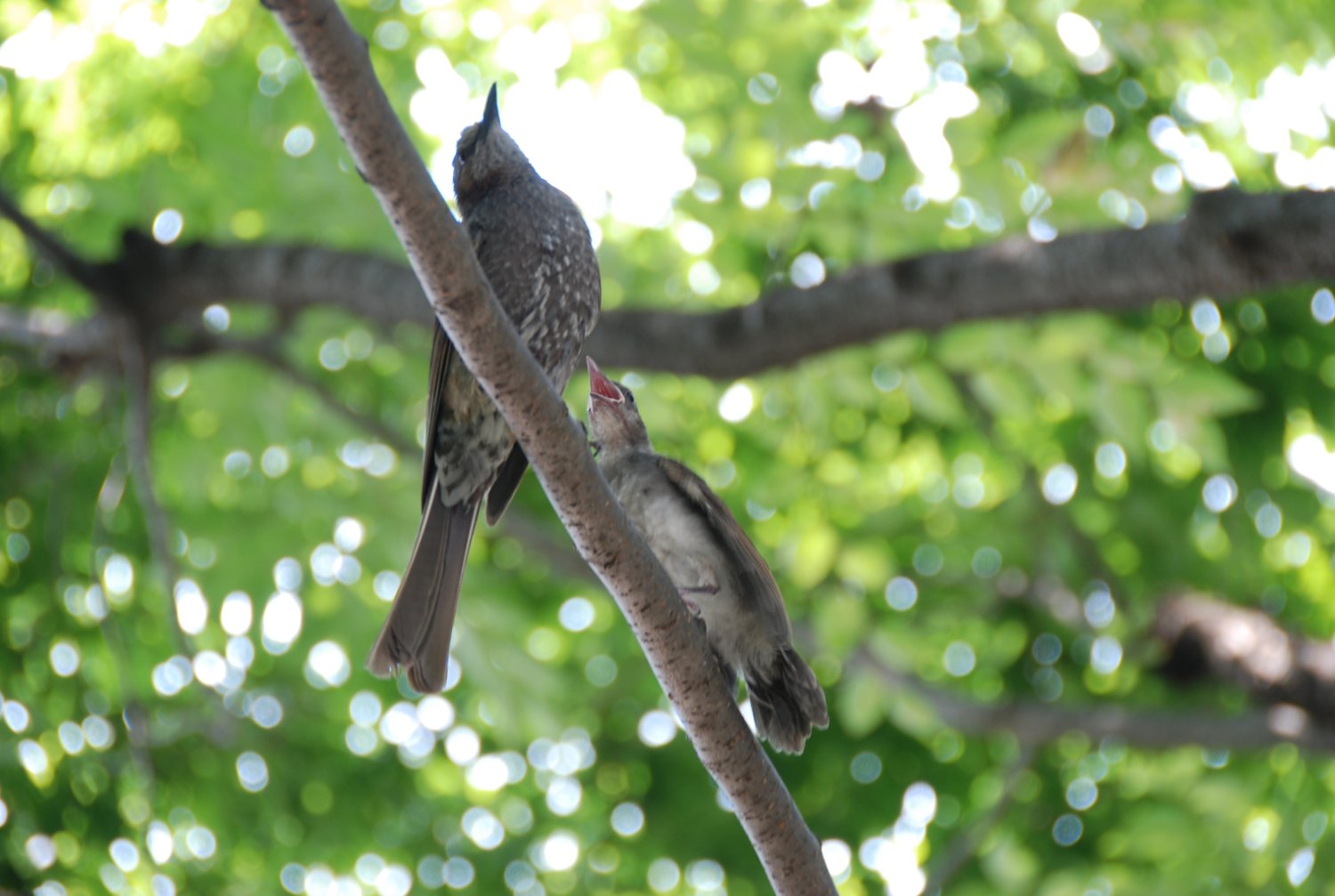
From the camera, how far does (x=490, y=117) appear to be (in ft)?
12.2

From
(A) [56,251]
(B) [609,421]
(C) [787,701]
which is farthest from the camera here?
(A) [56,251]

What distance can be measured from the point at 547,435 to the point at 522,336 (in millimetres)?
884

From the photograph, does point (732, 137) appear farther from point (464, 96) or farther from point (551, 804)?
point (551, 804)

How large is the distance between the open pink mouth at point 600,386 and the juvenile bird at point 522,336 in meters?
0.10

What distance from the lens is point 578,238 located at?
329cm

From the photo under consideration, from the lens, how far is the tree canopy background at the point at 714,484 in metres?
4.05

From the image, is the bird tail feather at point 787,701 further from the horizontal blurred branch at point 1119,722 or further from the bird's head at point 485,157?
the horizontal blurred branch at point 1119,722

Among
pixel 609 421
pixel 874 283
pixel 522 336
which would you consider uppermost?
pixel 522 336

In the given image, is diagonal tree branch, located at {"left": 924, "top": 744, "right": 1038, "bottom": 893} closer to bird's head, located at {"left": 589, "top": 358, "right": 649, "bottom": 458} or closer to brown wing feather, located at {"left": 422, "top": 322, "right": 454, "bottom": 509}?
bird's head, located at {"left": 589, "top": 358, "right": 649, "bottom": 458}

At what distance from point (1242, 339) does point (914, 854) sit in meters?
2.36

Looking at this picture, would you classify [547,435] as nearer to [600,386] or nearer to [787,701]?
[787,701]

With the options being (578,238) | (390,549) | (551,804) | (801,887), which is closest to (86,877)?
(390,549)

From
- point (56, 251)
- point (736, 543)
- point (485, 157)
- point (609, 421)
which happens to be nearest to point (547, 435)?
point (736, 543)

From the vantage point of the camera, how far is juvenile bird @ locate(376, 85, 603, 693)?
9.84ft
